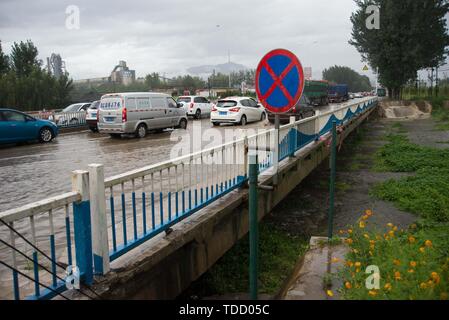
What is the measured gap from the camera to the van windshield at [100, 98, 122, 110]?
1611cm

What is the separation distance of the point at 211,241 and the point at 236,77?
364 feet

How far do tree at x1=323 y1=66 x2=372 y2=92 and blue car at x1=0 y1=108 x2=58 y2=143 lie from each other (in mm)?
143272

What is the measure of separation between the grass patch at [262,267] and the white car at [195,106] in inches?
758

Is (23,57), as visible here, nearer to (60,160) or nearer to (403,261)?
(60,160)

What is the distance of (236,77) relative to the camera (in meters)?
→ 114

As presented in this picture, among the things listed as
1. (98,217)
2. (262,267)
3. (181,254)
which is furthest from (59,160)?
(98,217)

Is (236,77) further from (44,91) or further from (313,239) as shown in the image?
(313,239)

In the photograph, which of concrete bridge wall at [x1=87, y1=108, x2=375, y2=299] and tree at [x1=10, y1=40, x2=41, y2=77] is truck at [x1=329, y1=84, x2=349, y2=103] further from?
concrete bridge wall at [x1=87, y1=108, x2=375, y2=299]

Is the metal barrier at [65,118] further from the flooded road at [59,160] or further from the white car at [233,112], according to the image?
the white car at [233,112]

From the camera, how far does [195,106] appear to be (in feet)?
87.8

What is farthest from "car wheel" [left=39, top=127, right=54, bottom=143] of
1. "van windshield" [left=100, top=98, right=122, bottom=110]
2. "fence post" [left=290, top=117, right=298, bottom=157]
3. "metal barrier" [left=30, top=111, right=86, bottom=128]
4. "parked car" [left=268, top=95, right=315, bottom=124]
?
"fence post" [left=290, top=117, right=298, bottom=157]

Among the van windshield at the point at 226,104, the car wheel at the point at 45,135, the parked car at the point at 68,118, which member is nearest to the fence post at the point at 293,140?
the car wheel at the point at 45,135

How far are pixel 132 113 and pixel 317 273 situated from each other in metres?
13.0

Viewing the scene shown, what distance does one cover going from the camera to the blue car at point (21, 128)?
48.0 feet
